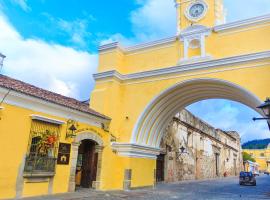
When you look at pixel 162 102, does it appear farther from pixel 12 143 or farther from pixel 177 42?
pixel 12 143

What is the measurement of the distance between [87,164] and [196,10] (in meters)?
8.54

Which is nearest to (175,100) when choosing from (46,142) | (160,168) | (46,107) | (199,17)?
(199,17)

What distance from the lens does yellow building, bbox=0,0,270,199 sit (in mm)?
8594

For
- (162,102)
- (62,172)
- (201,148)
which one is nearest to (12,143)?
(62,172)

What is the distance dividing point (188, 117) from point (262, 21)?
13.9m

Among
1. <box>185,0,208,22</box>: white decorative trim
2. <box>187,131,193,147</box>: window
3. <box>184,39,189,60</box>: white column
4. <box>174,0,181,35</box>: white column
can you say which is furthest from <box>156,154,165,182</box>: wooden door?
<box>185,0,208,22</box>: white decorative trim

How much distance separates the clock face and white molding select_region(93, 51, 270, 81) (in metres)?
2.56

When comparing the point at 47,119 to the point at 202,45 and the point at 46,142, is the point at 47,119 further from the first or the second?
the point at 202,45

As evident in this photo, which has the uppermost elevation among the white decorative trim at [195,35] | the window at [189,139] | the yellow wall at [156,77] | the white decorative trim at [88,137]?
the white decorative trim at [195,35]

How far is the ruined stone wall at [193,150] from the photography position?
66.3 ft

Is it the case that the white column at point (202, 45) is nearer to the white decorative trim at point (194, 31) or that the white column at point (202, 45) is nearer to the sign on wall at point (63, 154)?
the white decorative trim at point (194, 31)

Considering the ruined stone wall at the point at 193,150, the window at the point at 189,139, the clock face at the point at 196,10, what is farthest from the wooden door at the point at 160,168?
the clock face at the point at 196,10

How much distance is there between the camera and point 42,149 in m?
9.20

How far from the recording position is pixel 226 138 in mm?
37156
